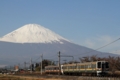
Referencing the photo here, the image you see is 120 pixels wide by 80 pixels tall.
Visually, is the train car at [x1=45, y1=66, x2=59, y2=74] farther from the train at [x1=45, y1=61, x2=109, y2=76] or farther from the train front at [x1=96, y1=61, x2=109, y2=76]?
the train front at [x1=96, y1=61, x2=109, y2=76]

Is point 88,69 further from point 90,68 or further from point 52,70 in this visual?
point 52,70

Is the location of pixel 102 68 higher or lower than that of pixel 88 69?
higher

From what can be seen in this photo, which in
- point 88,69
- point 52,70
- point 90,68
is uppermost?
point 90,68

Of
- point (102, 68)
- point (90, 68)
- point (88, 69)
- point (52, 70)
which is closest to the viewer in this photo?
point (102, 68)

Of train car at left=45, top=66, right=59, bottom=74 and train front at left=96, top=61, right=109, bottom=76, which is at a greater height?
train front at left=96, top=61, right=109, bottom=76

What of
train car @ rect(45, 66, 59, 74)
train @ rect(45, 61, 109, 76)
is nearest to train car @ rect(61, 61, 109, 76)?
train @ rect(45, 61, 109, 76)

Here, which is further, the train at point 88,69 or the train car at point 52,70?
the train car at point 52,70

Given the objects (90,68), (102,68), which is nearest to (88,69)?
(90,68)

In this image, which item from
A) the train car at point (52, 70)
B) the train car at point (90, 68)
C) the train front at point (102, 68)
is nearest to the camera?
the train front at point (102, 68)

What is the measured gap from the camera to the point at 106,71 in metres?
61.6

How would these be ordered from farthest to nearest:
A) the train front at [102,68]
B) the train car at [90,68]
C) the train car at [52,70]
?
the train car at [52,70], the train car at [90,68], the train front at [102,68]

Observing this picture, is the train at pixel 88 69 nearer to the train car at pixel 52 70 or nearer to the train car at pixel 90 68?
the train car at pixel 90 68

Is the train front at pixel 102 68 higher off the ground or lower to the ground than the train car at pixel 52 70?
higher

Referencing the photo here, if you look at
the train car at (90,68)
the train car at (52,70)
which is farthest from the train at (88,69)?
the train car at (52,70)
